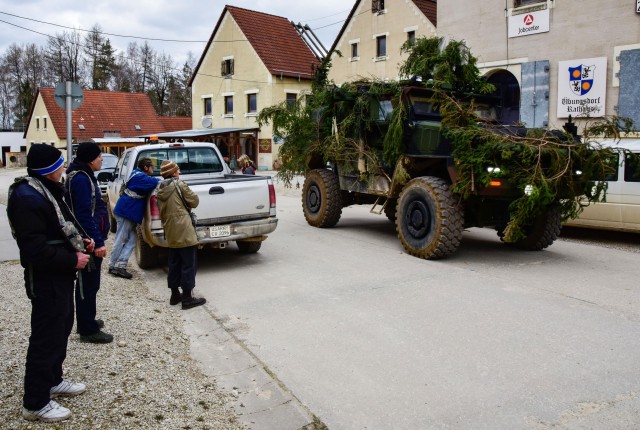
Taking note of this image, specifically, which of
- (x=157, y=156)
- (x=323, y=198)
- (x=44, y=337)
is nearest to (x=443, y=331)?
(x=44, y=337)

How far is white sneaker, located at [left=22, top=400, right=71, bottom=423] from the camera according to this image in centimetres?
357

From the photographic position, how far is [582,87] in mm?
17438

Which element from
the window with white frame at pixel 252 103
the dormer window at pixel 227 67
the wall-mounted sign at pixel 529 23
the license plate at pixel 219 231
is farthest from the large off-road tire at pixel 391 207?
the dormer window at pixel 227 67

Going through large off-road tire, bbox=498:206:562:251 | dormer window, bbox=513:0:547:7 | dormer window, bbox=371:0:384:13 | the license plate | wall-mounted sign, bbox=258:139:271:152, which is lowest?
large off-road tire, bbox=498:206:562:251

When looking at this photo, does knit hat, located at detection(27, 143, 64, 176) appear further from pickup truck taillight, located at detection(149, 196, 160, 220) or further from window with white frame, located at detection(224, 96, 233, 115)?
window with white frame, located at detection(224, 96, 233, 115)

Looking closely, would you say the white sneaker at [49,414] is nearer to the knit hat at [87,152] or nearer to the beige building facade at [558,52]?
the knit hat at [87,152]

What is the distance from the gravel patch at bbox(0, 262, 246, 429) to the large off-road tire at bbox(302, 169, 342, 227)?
588 cm

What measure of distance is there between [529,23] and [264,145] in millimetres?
20324

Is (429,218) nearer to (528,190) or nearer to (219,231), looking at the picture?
(528,190)

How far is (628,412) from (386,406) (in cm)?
157

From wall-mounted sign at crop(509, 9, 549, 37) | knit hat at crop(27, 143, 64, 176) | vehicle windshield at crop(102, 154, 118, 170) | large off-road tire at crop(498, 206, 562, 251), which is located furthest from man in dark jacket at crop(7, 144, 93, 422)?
wall-mounted sign at crop(509, 9, 549, 37)

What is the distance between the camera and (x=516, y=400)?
13.4 ft

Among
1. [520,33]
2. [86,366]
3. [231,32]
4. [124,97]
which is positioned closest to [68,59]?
[124,97]

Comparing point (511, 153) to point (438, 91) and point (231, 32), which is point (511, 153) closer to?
point (438, 91)
